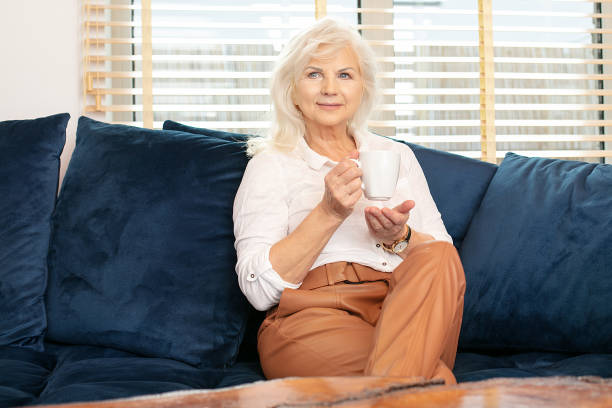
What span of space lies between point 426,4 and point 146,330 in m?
1.99

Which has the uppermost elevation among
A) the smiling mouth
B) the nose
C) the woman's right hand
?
the nose

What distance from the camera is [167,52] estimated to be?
2561mm

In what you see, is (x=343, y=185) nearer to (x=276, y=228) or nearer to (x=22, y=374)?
(x=276, y=228)

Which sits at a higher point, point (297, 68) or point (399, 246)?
point (297, 68)

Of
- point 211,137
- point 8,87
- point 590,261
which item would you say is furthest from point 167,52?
point 590,261

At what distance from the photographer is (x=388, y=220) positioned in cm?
138

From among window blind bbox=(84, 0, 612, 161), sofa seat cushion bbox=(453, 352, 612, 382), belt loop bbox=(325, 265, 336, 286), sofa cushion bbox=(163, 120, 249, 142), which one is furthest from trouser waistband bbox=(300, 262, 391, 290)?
window blind bbox=(84, 0, 612, 161)

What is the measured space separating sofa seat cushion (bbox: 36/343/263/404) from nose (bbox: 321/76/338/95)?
0.74 m

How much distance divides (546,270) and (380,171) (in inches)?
26.2

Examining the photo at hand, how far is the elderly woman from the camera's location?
1183mm

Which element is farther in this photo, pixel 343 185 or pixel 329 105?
pixel 329 105

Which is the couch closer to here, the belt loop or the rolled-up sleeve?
the rolled-up sleeve

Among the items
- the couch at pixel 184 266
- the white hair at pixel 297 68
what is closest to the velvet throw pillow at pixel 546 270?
the couch at pixel 184 266

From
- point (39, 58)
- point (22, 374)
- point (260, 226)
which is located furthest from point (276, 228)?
point (39, 58)
